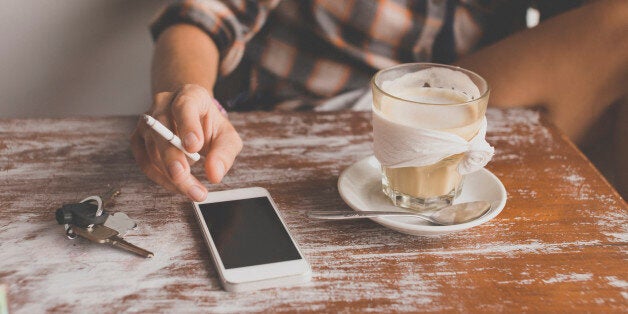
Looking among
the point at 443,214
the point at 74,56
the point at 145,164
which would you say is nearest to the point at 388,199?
the point at 443,214

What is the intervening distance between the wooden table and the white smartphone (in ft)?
0.05

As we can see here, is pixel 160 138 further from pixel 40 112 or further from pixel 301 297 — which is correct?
pixel 40 112

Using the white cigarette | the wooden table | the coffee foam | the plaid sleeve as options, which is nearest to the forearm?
the plaid sleeve

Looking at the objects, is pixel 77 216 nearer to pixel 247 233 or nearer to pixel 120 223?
pixel 120 223

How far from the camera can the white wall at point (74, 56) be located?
63.2 inches

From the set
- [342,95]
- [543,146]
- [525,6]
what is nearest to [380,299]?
[543,146]

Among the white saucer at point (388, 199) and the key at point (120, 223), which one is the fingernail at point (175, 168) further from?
the white saucer at point (388, 199)

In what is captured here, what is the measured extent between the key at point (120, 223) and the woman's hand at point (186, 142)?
0.07 metres

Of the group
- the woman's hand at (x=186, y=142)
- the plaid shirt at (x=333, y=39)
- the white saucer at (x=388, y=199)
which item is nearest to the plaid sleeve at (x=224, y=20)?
the plaid shirt at (x=333, y=39)

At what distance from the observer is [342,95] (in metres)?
1.44

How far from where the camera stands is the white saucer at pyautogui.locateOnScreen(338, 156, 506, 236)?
73 centimetres

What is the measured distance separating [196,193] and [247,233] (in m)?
0.09

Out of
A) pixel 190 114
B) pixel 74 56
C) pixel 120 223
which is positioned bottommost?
pixel 74 56

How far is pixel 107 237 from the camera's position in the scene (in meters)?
0.72
